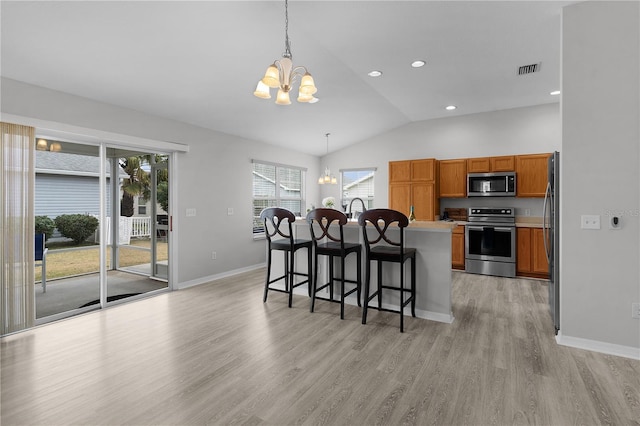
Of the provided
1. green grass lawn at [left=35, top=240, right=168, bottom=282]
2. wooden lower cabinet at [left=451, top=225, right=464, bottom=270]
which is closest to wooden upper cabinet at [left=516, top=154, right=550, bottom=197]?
wooden lower cabinet at [left=451, top=225, right=464, bottom=270]

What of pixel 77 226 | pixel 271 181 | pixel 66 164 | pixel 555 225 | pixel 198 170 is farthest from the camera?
pixel 271 181

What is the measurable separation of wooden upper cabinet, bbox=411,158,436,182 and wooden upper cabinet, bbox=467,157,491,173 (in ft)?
2.12

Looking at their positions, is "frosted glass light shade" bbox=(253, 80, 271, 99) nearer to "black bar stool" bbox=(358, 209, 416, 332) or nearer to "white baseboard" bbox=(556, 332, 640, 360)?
"black bar stool" bbox=(358, 209, 416, 332)

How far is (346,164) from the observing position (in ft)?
24.6

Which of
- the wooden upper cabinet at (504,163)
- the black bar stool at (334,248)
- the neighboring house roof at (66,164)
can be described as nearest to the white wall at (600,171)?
the black bar stool at (334,248)

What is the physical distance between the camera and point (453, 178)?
19.9 ft

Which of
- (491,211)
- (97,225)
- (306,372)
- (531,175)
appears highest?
(531,175)

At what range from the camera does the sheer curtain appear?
2.96 meters

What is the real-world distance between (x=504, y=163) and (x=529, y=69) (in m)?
1.96

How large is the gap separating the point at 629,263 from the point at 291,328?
9.71 ft

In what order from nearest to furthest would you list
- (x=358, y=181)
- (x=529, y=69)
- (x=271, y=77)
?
1. (x=271, y=77)
2. (x=529, y=69)
3. (x=358, y=181)

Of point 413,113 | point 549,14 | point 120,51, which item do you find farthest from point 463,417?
point 413,113

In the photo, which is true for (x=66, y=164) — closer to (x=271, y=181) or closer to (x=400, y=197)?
(x=271, y=181)

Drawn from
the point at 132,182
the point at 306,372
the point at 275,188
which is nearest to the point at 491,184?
the point at 275,188
